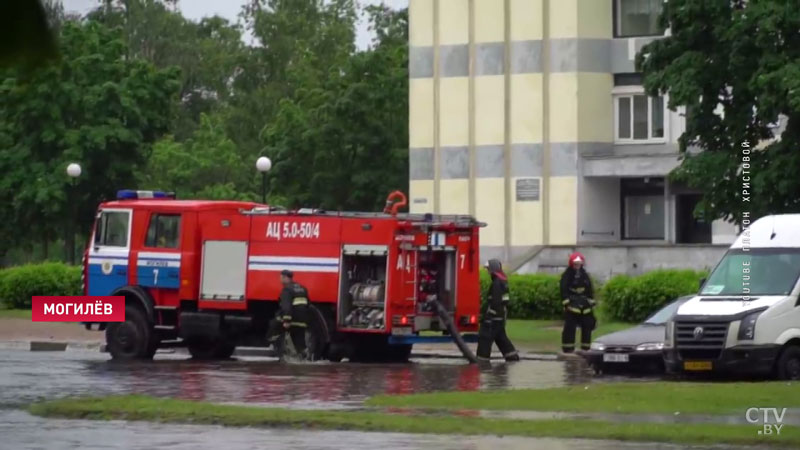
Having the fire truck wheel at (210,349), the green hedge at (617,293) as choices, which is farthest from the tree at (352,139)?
the fire truck wheel at (210,349)

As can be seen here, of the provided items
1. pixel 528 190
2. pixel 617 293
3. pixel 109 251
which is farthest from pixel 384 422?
pixel 528 190

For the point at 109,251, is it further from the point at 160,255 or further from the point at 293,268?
the point at 293,268

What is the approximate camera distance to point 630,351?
23266 millimetres

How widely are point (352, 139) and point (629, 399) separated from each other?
40.0 meters

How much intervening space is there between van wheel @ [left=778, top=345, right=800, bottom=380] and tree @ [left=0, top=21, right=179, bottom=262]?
95.5 ft

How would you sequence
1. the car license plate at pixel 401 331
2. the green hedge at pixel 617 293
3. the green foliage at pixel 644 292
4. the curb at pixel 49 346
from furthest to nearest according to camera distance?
the green hedge at pixel 617 293 < the green foliage at pixel 644 292 < the curb at pixel 49 346 < the car license plate at pixel 401 331

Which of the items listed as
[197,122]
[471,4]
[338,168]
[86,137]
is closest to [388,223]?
[86,137]

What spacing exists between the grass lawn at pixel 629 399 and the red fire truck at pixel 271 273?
23.3ft

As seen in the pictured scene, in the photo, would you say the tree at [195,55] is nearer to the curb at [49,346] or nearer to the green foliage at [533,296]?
the green foliage at [533,296]

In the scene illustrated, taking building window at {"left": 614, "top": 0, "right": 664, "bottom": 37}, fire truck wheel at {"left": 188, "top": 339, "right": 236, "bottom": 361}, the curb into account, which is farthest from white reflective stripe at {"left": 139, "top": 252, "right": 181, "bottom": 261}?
building window at {"left": 614, "top": 0, "right": 664, "bottom": 37}

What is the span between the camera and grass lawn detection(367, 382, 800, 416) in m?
17.0

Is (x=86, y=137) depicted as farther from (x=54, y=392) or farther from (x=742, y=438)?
(x=742, y=438)

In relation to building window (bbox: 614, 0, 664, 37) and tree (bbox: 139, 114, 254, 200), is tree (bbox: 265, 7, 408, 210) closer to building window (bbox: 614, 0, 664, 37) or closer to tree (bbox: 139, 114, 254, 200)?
tree (bbox: 139, 114, 254, 200)

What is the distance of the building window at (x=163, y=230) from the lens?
28191mm
